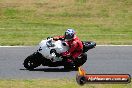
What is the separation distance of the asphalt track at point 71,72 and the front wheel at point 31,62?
17 cm

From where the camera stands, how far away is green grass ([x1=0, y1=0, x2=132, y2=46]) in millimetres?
26000

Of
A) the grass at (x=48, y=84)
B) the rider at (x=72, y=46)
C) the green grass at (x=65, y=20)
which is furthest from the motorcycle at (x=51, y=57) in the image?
the green grass at (x=65, y=20)

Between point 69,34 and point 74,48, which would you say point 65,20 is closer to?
point 74,48

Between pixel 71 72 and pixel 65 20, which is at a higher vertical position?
pixel 71 72

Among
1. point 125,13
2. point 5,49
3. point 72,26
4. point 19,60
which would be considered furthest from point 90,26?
point 19,60

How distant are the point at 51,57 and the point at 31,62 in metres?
0.73

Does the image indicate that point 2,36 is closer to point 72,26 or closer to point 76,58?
point 72,26

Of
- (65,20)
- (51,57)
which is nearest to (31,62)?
(51,57)

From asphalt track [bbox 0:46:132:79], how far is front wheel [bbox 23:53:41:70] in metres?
0.17

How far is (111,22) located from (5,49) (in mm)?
10979

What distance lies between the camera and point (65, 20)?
31.6m

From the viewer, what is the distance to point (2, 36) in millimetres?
25750

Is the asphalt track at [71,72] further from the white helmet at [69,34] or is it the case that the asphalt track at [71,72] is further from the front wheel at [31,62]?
the white helmet at [69,34]

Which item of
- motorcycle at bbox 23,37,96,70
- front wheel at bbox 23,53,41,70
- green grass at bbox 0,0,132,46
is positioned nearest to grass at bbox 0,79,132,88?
motorcycle at bbox 23,37,96,70
